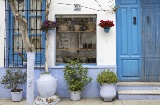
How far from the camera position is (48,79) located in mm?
7207

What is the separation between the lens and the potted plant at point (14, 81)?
746 cm

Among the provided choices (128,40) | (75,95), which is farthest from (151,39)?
(75,95)

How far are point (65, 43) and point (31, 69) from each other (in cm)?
301

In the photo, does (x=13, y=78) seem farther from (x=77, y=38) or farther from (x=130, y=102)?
(x=130, y=102)

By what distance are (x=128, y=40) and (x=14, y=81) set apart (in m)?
3.75

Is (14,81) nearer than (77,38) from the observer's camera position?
Yes

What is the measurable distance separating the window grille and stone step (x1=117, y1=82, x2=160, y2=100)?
2.61 metres

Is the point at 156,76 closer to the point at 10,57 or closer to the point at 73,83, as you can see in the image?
the point at 73,83

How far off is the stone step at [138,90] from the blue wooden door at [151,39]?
38cm

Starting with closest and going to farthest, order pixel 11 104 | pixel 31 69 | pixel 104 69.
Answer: pixel 31 69 → pixel 11 104 → pixel 104 69

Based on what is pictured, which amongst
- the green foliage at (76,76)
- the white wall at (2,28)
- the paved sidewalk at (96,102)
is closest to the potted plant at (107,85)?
the paved sidewalk at (96,102)

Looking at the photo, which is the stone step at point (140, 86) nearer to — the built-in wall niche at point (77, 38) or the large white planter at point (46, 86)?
the built-in wall niche at point (77, 38)

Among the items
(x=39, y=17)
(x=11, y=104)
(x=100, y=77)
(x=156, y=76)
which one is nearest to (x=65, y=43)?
(x=39, y=17)

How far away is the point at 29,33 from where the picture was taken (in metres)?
8.09
